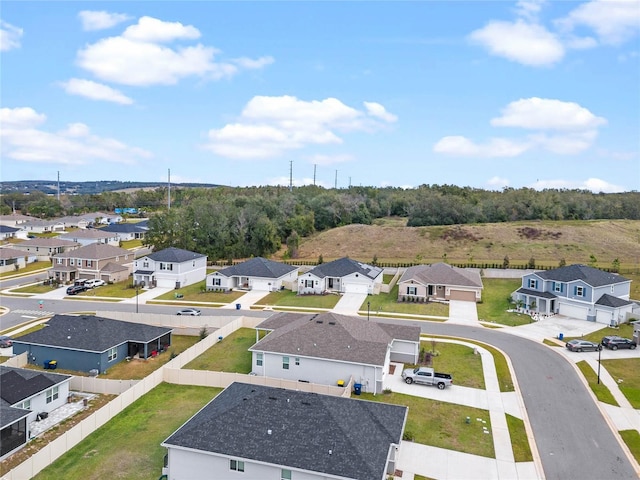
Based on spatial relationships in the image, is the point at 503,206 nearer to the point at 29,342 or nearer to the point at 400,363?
the point at 400,363

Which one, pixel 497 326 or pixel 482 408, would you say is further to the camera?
pixel 497 326

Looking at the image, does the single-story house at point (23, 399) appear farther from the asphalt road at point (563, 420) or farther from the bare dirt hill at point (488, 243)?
the bare dirt hill at point (488, 243)

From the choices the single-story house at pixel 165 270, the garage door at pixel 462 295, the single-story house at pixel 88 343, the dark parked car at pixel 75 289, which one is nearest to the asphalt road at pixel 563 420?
the garage door at pixel 462 295

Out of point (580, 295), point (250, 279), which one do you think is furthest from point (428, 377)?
point (250, 279)

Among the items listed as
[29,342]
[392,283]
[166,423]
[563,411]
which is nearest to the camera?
[166,423]

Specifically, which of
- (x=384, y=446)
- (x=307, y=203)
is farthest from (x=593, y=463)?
(x=307, y=203)

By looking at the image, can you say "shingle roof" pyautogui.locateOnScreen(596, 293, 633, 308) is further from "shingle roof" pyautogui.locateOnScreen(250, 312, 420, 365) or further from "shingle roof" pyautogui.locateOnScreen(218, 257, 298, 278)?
"shingle roof" pyautogui.locateOnScreen(218, 257, 298, 278)

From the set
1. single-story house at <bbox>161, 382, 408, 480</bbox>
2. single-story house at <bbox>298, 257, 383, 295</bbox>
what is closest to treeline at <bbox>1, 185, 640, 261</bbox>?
single-story house at <bbox>298, 257, 383, 295</bbox>
